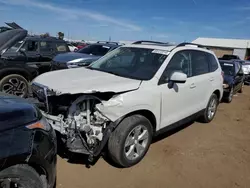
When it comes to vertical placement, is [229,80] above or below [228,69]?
below

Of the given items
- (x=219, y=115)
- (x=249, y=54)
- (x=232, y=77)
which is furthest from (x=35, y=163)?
(x=249, y=54)

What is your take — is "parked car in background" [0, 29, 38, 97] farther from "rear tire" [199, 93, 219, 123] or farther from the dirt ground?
"rear tire" [199, 93, 219, 123]

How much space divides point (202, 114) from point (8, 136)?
4.60m

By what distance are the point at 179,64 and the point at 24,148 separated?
10.6ft

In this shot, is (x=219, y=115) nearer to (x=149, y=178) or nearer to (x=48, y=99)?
(x=149, y=178)

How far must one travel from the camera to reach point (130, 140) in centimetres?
369

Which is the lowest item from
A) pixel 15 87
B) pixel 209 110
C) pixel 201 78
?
pixel 209 110

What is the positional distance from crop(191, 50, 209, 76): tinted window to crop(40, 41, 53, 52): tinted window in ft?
21.1

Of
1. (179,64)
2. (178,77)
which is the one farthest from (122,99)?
(179,64)

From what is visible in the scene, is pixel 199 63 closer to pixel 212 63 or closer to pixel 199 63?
pixel 199 63

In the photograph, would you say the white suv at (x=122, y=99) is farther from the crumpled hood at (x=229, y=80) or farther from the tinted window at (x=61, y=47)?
the tinted window at (x=61, y=47)

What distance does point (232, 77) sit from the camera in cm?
952

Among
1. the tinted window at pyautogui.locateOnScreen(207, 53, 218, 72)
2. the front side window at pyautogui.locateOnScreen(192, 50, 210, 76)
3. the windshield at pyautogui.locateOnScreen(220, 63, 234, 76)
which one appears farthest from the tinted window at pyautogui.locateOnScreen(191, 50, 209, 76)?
the windshield at pyautogui.locateOnScreen(220, 63, 234, 76)

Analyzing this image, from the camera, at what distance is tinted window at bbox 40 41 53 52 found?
9.63 metres
